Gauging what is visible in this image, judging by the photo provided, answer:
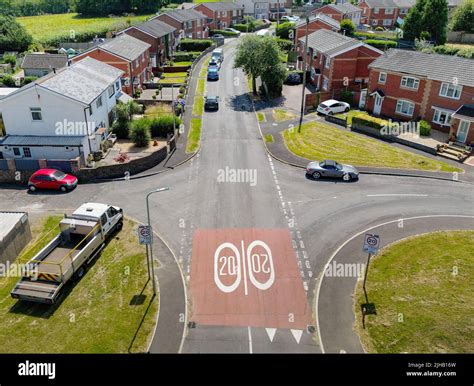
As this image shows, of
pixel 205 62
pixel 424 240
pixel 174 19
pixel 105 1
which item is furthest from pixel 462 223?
pixel 105 1

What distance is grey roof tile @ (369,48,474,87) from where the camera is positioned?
44.8 m

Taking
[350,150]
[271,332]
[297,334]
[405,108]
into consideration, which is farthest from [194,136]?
[297,334]

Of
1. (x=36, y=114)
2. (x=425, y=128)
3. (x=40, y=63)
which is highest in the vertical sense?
(x=40, y=63)

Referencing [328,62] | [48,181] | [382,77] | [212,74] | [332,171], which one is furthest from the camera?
[212,74]

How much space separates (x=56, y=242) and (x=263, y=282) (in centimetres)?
1356

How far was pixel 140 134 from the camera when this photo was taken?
42.3m

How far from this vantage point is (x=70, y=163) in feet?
120

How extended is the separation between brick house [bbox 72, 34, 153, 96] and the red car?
78.9ft

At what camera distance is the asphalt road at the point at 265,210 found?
21172 mm

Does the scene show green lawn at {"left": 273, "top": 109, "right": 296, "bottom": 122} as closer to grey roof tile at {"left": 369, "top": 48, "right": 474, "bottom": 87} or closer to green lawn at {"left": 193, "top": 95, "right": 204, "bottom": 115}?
green lawn at {"left": 193, "top": 95, "right": 204, "bottom": 115}

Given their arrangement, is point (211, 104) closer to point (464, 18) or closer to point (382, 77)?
point (382, 77)

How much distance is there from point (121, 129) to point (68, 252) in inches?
884

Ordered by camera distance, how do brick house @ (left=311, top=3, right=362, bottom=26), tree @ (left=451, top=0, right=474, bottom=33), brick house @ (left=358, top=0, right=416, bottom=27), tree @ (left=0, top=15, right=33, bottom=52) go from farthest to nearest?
brick house @ (left=358, top=0, right=416, bottom=27), brick house @ (left=311, top=3, right=362, bottom=26), tree @ (left=451, top=0, right=474, bottom=33), tree @ (left=0, top=15, right=33, bottom=52)

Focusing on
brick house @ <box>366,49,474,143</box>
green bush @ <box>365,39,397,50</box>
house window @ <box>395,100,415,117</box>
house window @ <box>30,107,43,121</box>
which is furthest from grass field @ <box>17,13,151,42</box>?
house window @ <box>395,100,415,117</box>
